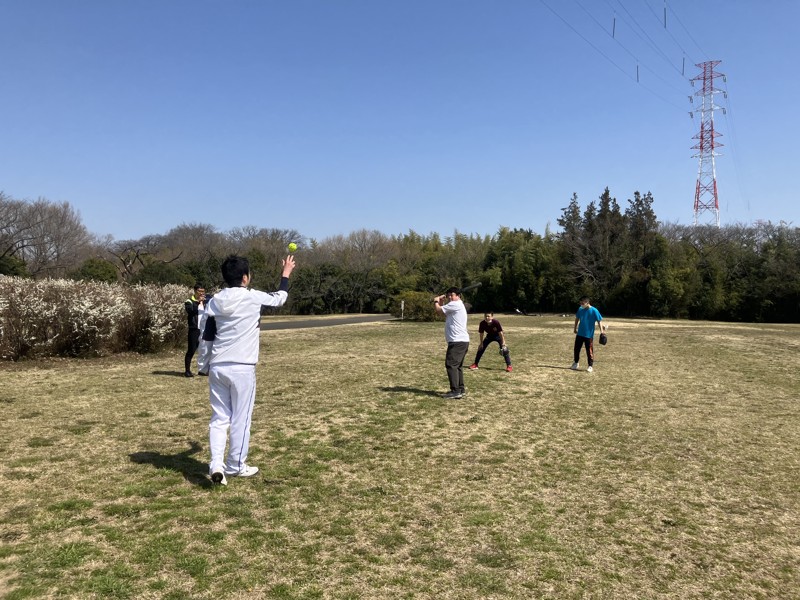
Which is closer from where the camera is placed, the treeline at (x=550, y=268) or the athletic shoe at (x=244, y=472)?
the athletic shoe at (x=244, y=472)

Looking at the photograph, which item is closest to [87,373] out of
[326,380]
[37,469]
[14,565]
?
[326,380]

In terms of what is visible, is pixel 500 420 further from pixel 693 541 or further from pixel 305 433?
pixel 693 541

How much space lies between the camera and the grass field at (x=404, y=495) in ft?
10.8

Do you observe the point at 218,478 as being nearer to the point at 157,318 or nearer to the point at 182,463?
the point at 182,463

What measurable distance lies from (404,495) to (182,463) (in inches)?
90.5

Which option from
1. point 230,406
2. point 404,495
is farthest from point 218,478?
point 404,495

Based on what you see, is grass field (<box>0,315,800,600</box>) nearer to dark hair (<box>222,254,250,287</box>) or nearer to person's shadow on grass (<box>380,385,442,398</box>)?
person's shadow on grass (<box>380,385,442,398</box>)

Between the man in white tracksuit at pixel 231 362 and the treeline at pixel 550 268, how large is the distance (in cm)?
2711

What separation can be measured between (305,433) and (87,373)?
647 centimetres

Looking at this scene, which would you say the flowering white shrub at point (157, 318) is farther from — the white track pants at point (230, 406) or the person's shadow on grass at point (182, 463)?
the white track pants at point (230, 406)

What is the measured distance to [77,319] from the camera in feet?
38.8

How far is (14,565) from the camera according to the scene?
3.27 m

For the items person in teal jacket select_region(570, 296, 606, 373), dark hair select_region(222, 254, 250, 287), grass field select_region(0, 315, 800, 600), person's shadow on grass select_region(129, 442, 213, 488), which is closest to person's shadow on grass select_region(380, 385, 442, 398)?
grass field select_region(0, 315, 800, 600)

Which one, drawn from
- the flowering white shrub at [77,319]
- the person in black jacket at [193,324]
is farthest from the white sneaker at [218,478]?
the flowering white shrub at [77,319]
